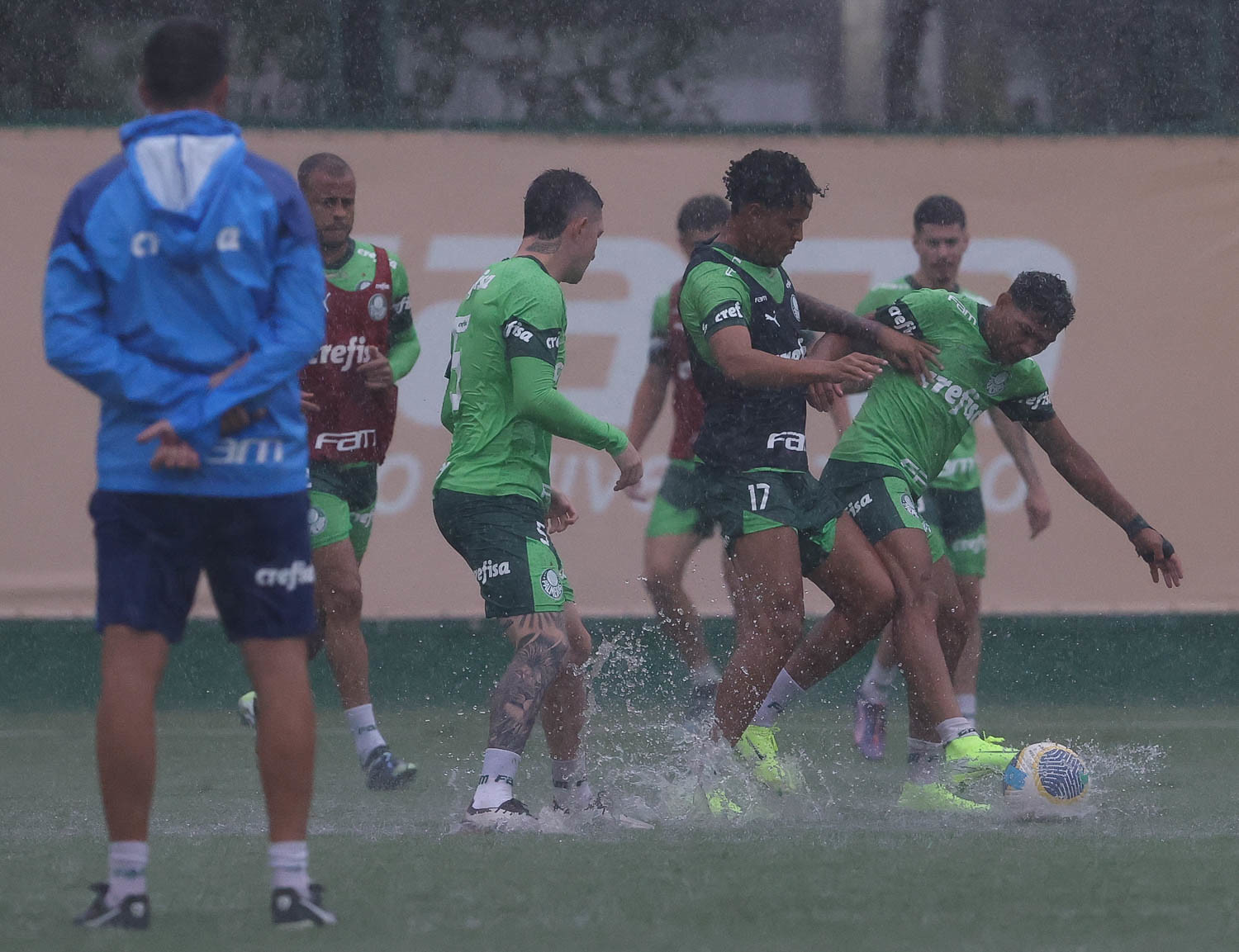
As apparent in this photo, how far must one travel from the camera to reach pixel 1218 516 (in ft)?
31.0

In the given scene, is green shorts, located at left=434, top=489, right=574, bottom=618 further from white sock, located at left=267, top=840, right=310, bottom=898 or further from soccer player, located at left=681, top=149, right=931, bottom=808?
white sock, located at left=267, top=840, right=310, bottom=898

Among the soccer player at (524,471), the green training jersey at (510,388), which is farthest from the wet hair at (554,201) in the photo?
the green training jersey at (510,388)

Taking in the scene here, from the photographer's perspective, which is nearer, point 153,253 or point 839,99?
point 153,253

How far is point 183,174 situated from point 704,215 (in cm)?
479

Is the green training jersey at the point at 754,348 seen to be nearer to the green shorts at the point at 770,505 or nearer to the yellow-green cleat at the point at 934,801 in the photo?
the green shorts at the point at 770,505

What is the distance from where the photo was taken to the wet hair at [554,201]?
18.5ft

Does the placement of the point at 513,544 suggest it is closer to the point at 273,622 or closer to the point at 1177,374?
the point at 273,622

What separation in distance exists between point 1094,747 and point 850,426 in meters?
2.09

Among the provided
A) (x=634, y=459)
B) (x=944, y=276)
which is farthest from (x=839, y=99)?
(x=634, y=459)

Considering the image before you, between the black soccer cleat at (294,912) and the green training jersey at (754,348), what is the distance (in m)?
2.51

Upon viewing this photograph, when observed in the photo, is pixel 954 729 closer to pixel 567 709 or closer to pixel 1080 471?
pixel 1080 471

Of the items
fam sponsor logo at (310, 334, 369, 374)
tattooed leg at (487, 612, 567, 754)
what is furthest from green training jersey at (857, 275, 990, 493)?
tattooed leg at (487, 612, 567, 754)

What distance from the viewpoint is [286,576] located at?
3736 mm

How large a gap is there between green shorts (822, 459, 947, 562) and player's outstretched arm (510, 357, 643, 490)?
119 centimetres
